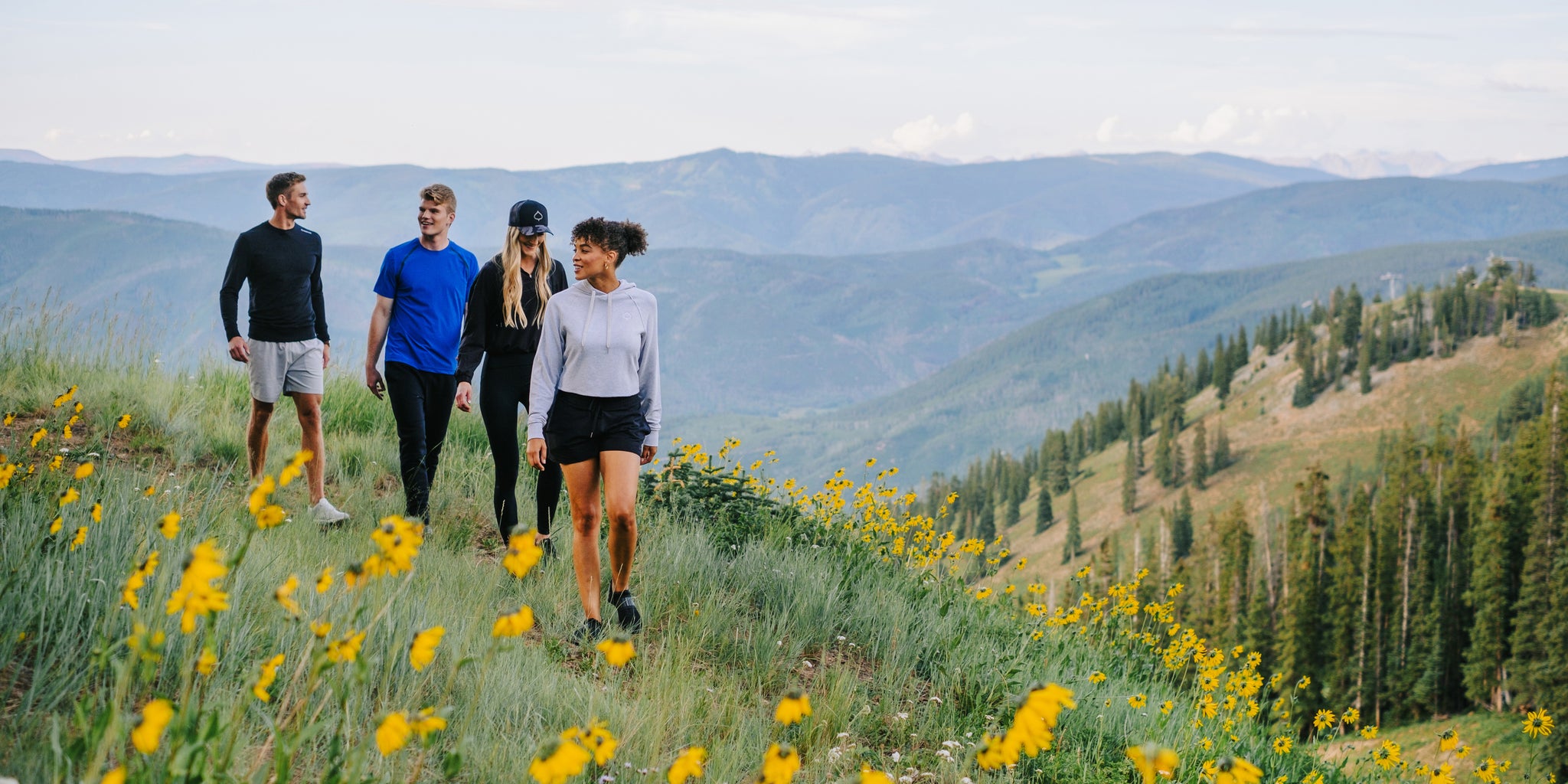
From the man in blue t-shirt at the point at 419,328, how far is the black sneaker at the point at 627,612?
1.68 metres

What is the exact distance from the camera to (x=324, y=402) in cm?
921

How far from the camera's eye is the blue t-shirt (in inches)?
240

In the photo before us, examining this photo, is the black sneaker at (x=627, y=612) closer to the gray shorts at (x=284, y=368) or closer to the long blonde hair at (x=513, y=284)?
the long blonde hair at (x=513, y=284)

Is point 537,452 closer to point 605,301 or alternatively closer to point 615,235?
point 605,301

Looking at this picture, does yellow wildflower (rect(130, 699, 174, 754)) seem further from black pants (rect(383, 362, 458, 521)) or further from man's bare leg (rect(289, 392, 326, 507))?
man's bare leg (rect(289, 392, 326, 507))

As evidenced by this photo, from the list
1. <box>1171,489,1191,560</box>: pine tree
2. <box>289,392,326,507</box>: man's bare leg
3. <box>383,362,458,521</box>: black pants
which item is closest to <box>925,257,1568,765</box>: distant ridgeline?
<box>1171,489,1191,560</box>: pine tree

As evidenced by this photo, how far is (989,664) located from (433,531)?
3.49 m

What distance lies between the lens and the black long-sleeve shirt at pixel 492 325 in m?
5.84

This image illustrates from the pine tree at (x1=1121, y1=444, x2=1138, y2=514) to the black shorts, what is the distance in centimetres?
13528

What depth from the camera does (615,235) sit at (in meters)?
4.91

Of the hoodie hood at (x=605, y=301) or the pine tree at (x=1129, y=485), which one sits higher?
the hoodie hood at (x=605, y=301)

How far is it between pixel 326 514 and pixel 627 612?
7.43ft

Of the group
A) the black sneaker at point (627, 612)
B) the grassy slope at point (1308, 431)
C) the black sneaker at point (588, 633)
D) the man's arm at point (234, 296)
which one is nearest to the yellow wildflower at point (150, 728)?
the black sneaker at point (588, 633)

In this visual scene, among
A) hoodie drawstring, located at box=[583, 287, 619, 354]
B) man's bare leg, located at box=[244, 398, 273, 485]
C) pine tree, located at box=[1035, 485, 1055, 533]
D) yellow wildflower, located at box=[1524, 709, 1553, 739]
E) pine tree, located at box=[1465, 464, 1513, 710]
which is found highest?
hoodie drawstring, located at box=[583, 287, 619, 354]
